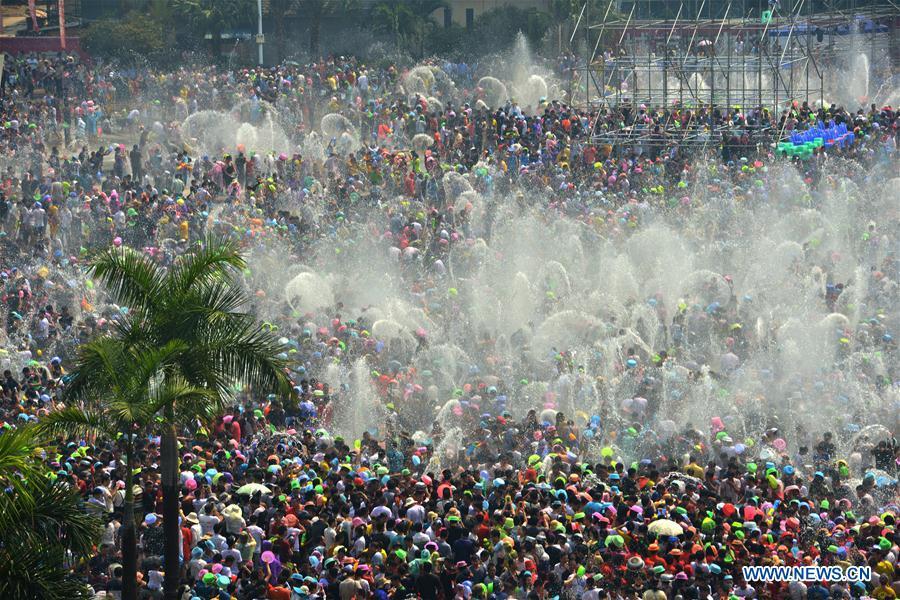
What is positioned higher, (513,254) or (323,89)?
(323,89)

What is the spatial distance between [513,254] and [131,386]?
15578 mm

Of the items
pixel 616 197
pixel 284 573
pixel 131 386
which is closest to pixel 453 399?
pixel 284 573

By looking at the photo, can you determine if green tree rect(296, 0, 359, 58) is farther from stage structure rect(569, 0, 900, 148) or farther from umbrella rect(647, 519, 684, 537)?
umbrella rect(647, 519, 684, 537)

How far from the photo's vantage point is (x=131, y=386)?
1221 centimetres

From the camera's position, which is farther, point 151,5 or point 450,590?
point 151,5

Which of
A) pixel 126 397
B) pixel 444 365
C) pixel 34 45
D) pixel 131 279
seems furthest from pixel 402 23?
pixel 126 397

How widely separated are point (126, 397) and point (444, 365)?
9.69m

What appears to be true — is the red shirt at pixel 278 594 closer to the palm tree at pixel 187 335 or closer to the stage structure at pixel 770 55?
the palm tree at pixel 187 335

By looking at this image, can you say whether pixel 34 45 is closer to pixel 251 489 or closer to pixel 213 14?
pixel 213 14

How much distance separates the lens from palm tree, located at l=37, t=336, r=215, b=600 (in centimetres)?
1205

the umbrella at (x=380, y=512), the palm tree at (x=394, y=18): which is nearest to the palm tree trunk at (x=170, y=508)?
the umbrella at (x=380, y=512)

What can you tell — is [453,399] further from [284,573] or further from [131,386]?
[131,386]

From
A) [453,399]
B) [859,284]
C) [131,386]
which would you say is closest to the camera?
[131,386]

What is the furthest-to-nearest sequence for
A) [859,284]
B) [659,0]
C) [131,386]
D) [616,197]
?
[659,0] → [616,197] → [859,284] → [131,386]
